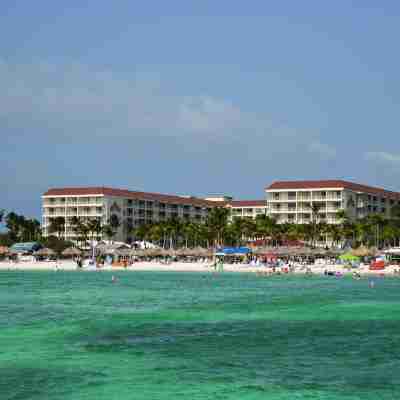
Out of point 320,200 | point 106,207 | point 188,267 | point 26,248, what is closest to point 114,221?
point 106,207

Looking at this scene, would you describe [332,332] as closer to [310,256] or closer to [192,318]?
[192,318]

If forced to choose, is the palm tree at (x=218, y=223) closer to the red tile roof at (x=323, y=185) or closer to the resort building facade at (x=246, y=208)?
the red tile roof at (x=323, y=185)

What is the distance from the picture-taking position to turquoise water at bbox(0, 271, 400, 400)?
834 inches

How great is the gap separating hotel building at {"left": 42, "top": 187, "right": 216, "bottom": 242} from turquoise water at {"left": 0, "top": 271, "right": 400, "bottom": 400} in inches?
4105

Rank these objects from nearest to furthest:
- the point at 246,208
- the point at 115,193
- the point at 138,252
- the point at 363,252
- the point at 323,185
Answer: the point at 363,252
the point at 138,252
the point at 323,185
the point at 115,193
the point at 246,208

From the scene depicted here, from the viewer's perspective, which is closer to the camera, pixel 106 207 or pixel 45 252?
pixel 45 252

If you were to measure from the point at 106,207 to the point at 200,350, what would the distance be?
126m

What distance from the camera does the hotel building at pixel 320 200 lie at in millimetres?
144875

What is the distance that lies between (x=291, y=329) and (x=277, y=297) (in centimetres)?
2042

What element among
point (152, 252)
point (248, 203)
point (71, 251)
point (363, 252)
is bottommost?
point (363, 252)

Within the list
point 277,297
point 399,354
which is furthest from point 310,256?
point 399,354

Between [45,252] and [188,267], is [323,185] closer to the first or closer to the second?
[188,267]

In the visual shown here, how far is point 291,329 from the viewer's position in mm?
34250

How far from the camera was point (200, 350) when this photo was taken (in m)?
27.6
